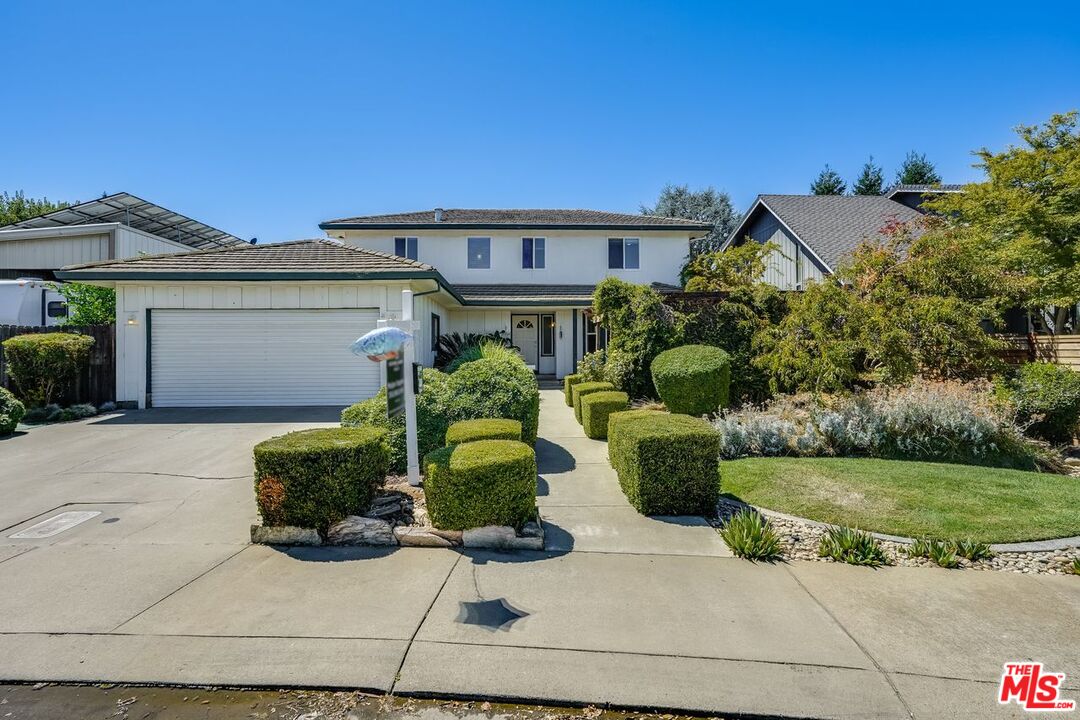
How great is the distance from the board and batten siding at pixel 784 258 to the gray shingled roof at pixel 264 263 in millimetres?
12772

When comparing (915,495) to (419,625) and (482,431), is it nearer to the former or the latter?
(482,431)

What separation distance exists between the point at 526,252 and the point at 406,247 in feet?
14.6

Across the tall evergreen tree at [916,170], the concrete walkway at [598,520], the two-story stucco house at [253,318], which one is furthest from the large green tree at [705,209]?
the concrete walkway at [598,520]

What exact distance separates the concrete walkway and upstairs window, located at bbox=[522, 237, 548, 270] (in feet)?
40.2

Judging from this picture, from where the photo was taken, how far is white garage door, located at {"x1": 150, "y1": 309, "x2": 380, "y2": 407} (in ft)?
39.1

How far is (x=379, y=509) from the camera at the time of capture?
4941 millimetres

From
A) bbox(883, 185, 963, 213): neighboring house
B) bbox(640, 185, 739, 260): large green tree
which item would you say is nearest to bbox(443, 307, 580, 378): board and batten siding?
bbox(883, 185, 963, 213): neighboring house

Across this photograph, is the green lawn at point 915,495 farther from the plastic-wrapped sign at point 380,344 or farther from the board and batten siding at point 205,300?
the board and batten siding at point 205,300

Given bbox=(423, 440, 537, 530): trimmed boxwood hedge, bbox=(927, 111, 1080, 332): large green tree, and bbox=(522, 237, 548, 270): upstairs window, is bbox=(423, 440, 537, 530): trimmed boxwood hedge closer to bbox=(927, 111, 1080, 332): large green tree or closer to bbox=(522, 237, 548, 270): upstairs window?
bbox=(927, 111, 1080, 332): large green tree

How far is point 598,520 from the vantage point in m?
5.25

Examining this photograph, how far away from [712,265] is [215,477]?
1512 cm

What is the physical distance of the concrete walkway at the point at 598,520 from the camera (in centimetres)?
463

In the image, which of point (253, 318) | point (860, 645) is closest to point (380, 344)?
point (860, 645)

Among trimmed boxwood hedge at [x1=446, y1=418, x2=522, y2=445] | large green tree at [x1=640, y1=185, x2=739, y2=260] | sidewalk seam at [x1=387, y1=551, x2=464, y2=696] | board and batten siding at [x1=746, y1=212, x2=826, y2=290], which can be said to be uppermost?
large green tree at [x1=640, y1=185, x2=739, y2=260]
